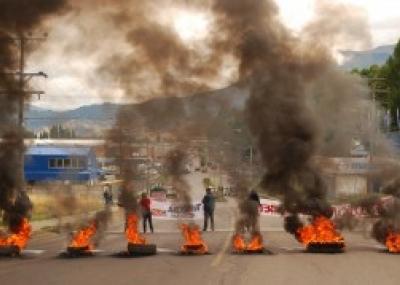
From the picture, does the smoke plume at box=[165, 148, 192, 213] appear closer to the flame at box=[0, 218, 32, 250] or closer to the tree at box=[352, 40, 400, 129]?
the flame at box=[0, 218, 32, 250]

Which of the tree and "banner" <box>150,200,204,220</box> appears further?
the tree

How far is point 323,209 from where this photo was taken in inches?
803

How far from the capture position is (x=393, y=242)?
20562 millimetres

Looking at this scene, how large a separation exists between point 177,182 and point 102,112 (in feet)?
10.3

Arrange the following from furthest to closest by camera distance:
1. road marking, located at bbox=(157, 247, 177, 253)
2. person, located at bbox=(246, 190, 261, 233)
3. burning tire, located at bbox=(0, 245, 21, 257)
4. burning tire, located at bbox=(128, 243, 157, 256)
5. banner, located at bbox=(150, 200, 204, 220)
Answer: banner, located at bbox=(150, 200, 204, 220) < road marking, located at bbox=(157, 247, 177, 253) < person, located at bbox=(246, 190, 261, 233) < burning tire, located at bbox=(128, 243, 157, 256) < burning tire, located at bbox=(0, 245, 21, 257)

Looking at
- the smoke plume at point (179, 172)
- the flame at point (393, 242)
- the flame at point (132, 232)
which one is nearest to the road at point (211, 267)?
the flame at point (393, 242)

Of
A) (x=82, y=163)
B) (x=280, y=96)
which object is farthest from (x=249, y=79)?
(x=82, y=163)

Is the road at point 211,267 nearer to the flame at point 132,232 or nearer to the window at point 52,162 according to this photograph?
the flame at point 132,232

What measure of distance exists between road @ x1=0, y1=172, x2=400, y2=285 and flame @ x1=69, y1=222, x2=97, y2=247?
0.49 meters

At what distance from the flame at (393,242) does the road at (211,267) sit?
27cm

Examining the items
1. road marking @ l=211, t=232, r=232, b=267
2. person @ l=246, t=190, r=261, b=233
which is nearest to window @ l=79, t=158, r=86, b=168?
road marking @ l=211, t=232, r=232, b=267

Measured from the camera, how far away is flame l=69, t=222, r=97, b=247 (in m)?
20.1

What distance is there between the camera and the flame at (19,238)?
66.1ft

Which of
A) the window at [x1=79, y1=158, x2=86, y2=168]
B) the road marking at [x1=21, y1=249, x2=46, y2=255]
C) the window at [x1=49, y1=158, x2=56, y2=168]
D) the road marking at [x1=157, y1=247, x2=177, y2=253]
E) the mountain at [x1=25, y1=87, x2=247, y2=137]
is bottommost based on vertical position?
the road marking at [x1=157, y1=247, x2=177, y2=253]
